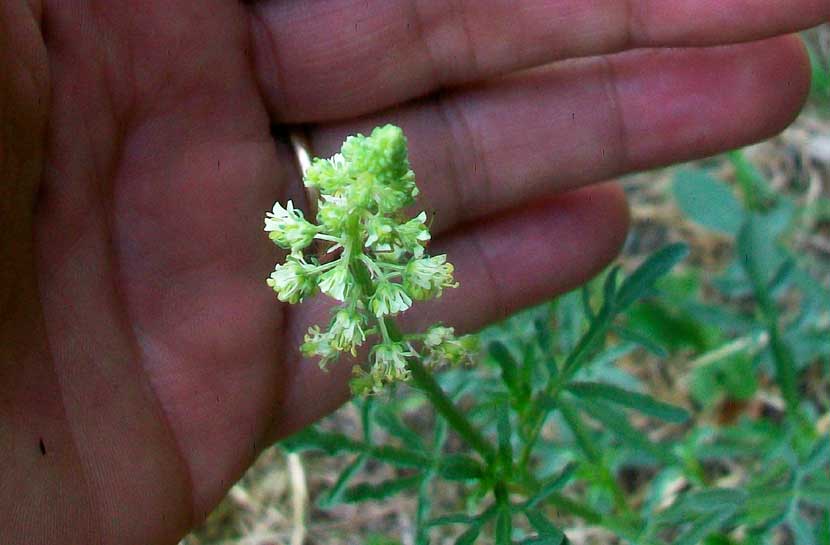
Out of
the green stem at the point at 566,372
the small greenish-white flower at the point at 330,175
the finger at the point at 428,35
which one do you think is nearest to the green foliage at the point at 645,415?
the green stem at the point at 566,372

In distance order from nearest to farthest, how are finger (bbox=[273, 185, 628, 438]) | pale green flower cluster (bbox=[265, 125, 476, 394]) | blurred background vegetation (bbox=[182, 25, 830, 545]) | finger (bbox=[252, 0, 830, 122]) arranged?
pale green flower cluster (bbox=[265, 125, 476, 394])
finger (bbox=[252, 0, 830, 122])
finger (bbox=[273, 185, 628, 438])
blurred background vegetation (bbox=[182, 25, 830, 545])

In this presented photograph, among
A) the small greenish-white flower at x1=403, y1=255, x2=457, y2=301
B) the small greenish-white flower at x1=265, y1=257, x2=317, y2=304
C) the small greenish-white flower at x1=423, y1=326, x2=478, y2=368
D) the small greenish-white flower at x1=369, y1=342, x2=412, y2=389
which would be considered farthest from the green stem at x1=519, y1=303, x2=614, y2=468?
the small greenish-white flower at x1=265, y1=257, x2=317, y2=304

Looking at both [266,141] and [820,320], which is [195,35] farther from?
[820,320]

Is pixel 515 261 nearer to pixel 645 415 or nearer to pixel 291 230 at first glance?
pixel 645 415

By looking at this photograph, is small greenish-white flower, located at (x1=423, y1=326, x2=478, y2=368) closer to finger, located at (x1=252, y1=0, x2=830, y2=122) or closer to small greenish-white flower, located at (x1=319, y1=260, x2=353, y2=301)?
small greenish-white flower, located at (x1=319, y1=260, x2=353, y2=301)

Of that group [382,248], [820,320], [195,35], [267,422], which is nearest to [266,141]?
[195,35]

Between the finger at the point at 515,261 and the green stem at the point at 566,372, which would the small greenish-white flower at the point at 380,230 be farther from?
the finger at the point at 515,261
